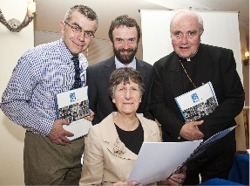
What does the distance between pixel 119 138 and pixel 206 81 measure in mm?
682

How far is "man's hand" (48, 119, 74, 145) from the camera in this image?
1.52 meters

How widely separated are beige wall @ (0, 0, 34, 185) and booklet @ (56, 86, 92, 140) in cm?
152

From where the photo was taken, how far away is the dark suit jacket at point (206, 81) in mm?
1643

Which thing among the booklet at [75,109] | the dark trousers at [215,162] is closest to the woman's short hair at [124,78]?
the booklet at [75,109]

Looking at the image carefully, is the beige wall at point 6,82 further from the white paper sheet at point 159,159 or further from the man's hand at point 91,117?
the white paper sheet at point 159,159

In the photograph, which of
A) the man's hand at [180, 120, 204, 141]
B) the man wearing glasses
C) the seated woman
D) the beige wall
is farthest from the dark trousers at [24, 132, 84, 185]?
the beige wall

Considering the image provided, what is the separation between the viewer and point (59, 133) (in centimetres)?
153

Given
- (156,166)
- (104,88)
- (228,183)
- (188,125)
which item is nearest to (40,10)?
(104,88)

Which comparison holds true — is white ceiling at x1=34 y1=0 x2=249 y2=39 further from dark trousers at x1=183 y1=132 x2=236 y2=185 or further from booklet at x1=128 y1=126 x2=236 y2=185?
booklet at x1=128 y1=126 x2=236 y2=185

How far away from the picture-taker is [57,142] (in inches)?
61.8

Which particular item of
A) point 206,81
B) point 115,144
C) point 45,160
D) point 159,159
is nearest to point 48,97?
point 45,160

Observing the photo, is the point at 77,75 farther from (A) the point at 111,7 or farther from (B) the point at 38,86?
(A) the point at 111,7

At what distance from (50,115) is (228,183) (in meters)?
0.97

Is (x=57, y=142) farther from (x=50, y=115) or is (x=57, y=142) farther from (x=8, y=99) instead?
(x=8, y=99)
